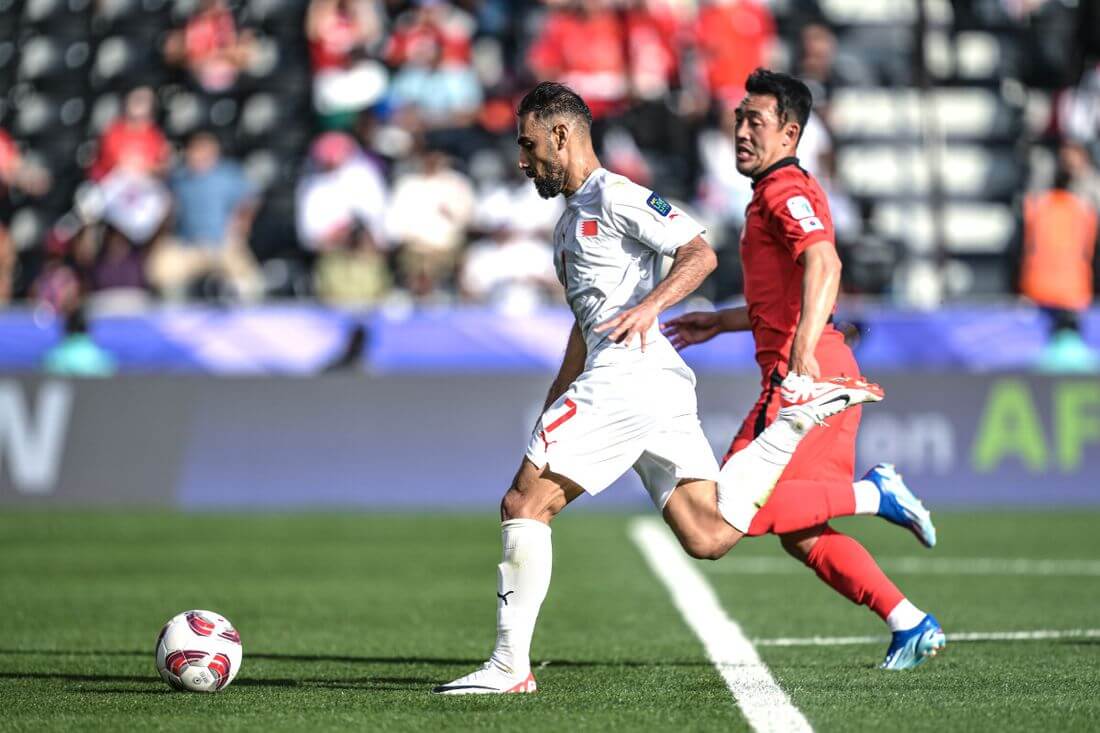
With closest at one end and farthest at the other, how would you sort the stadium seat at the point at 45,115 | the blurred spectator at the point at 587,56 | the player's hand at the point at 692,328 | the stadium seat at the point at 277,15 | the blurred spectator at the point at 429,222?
the player's hand at the point at 692,328 → the blurred spectator at the point at 429,222 → the blurred spectator at the point at 587,56 → the stadium seat at the point at 277,15 → the stadium seat at the point at 45,115

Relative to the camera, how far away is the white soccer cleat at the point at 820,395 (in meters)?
6.45

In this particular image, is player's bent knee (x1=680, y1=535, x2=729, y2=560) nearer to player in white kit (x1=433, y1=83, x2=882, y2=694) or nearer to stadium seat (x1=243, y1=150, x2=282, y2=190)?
player in white kit (x1=433, y1=83, x2=882, y2=694)

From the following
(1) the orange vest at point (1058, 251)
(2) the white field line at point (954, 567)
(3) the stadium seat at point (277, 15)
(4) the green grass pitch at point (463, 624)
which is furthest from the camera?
(3) the stadium seat at point (277, 15)

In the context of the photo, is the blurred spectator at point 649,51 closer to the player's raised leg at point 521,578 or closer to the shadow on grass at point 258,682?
the shadow on grass at point 258,682

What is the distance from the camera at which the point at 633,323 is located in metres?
6.11

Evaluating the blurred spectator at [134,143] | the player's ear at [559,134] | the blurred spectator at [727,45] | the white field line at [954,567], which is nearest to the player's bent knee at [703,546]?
the player's ear at [559,134]

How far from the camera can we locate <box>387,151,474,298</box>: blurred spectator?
16.5m

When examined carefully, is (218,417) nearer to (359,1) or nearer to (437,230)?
(437,230)

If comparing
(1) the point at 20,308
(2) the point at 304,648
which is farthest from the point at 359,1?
(2) the point at 304,648

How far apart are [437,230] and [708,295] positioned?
264cm

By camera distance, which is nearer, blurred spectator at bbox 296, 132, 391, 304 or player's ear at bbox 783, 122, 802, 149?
player's ear at bbox 783, 122, 802, 149

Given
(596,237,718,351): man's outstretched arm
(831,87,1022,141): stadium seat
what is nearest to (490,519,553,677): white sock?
(596,237,718,351): man's outstretched arm

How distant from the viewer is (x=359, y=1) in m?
18.8

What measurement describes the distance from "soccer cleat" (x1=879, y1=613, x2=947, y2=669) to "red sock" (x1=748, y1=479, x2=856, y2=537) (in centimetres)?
52
